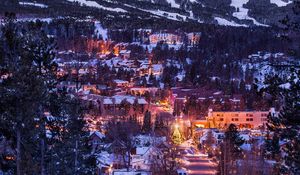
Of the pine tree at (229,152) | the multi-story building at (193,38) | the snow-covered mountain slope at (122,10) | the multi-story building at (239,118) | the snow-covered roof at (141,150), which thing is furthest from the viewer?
the snow-covered mountain slope at (122,10)

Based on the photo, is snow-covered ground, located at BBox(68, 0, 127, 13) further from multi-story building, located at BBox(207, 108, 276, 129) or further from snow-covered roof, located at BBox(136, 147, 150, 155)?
snow-covered roof, located at BBox(136, 147, 150, 155)

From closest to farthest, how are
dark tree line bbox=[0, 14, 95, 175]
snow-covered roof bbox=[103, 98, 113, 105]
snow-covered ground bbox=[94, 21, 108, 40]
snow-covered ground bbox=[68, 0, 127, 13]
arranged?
dark tree line bbox=[0, 14, 95, 175] → snow-covered roof bbox=[103, 98, 113, 105] → snow-covered ground bbox=[94, 21, 108, 40] → snow-covered ground bbox=[68, 0, 127, 13]

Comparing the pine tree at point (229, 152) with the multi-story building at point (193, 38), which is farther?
the multi-story building at point (193, 38)

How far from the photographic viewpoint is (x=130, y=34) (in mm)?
127875

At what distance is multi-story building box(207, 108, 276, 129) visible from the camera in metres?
61.2

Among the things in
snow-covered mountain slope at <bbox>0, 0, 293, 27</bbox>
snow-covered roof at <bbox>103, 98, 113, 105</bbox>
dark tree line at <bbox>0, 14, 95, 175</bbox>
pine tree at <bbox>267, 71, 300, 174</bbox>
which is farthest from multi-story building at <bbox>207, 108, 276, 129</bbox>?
snow-covered mountain slope at <bbox>0, 0, 293, 27</bbox>

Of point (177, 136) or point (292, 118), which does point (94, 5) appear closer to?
point (177, 136)

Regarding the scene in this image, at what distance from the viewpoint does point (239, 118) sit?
205 feet

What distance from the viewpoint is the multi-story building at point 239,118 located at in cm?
6122

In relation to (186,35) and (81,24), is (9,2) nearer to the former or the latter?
(81,24)

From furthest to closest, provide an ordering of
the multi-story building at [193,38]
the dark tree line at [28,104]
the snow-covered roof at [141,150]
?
the multi-story building at [193,38]
the snow-covered roof at [141,150]
the dark tree line at [28,104]

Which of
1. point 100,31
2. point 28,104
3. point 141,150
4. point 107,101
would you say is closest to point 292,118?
point 28,104

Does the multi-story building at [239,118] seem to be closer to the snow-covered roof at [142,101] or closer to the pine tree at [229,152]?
the snow-covered roof at [142,101]

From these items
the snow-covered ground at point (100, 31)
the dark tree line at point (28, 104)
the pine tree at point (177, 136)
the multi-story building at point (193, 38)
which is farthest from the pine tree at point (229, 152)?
the snow-covered ground at point (100, 31)
